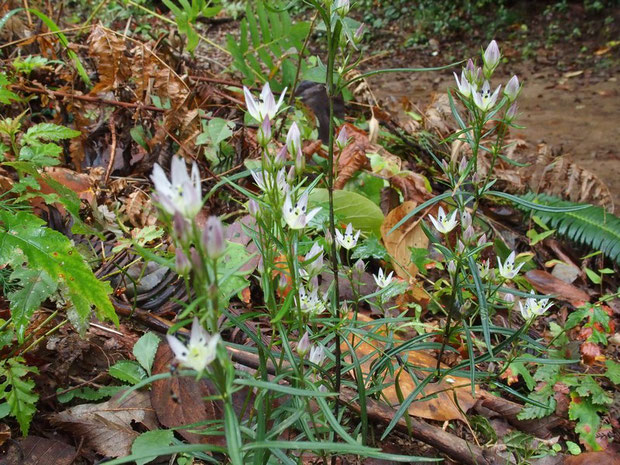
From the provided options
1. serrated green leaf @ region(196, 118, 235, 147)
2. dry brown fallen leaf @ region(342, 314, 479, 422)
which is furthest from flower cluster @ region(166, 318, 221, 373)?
serrated green leaf @ region(196, 118, 235, 147)

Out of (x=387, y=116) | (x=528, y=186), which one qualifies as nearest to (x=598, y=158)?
(x=528, y=186)

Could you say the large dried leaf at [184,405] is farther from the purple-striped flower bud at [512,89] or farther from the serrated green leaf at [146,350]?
the purple-striped flower bud at [512,89]

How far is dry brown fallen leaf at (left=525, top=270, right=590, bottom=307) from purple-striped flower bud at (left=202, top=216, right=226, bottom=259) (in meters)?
2.20

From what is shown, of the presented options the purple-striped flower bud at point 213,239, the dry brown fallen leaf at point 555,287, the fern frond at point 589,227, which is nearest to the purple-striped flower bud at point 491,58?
the purple-striped flower bud at point 213,239

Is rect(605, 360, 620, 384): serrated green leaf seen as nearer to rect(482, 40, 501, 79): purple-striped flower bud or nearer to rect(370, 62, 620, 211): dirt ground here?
rect(482, 40, 501, 79): purple-striped flower bud

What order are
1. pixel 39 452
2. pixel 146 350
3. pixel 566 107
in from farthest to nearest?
1. pixel 566 107
2. pixel 146 350
3. pixel 39 452

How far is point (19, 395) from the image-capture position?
4.46 ft

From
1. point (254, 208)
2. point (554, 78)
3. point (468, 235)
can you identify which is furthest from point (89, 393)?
point (554, 78)

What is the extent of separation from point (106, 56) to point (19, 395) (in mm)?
1817

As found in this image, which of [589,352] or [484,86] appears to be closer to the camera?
[484,86]

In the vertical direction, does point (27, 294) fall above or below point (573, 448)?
above

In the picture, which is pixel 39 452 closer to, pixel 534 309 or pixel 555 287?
pixel 534 309

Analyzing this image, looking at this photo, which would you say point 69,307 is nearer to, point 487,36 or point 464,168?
point 464,168

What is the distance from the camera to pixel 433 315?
93.6 inches
